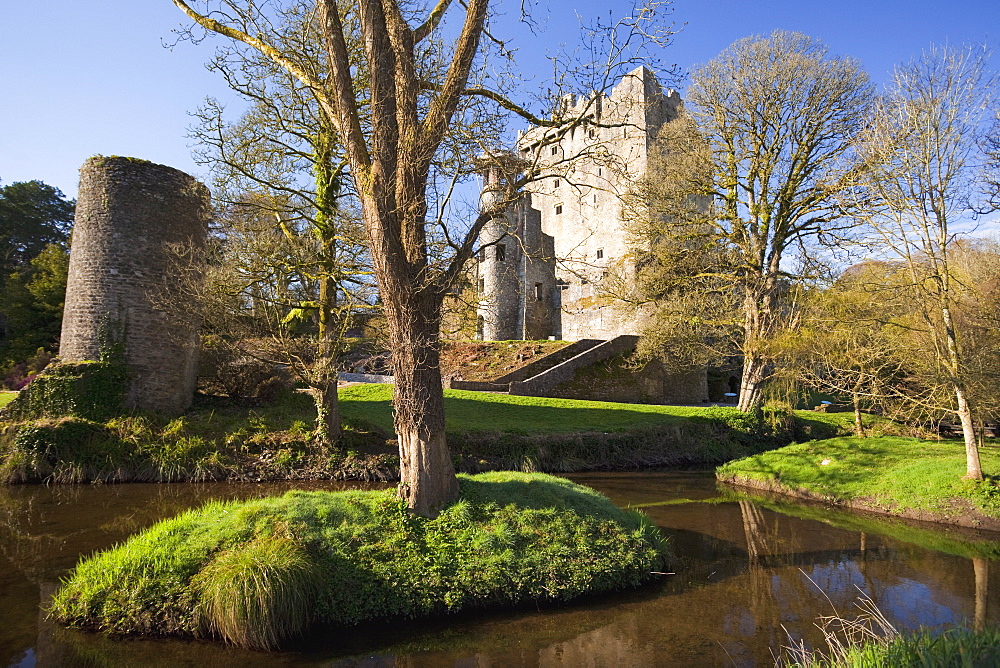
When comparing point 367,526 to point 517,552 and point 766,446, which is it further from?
point 766,446

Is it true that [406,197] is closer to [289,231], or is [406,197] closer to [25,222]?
[289,231]

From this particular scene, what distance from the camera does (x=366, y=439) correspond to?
12.9 metres

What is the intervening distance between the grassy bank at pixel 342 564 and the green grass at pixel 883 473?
20.0ft

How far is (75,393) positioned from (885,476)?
1647 cm

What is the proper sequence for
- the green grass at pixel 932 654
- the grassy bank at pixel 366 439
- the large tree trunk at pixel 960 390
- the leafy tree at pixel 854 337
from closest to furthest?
the green grass at pixel 932 654
the large tree trunk at pixel 960 390
the leafy tree at pixel 854 337
the grassy bank at pixel 366 439

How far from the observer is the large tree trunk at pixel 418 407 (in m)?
6.47

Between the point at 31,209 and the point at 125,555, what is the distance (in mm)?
32344

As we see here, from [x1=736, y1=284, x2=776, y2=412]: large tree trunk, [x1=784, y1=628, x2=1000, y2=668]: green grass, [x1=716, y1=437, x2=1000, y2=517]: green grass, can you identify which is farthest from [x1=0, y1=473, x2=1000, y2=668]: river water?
[x1=736, y1=284, x2=776, y2=412]: large tree trunk

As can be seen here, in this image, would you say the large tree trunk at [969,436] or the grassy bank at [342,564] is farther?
the large tree trunk at [969,436]

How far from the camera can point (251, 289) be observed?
1209 cm

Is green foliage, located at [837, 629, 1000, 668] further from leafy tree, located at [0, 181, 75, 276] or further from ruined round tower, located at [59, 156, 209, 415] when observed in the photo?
leafy tree, located at [0, 181, 75, 276]

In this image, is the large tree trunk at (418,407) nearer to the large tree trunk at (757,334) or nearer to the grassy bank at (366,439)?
the grassy bank at (366,439)

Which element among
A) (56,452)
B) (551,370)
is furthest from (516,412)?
(56,452)

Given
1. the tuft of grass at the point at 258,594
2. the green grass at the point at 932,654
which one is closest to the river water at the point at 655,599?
the tuft of grass at the point at 258,594
